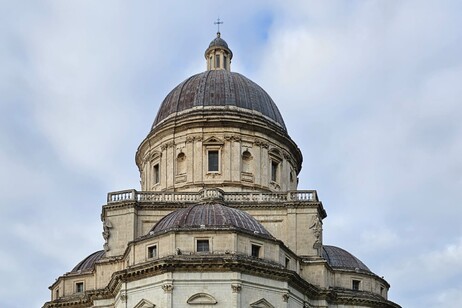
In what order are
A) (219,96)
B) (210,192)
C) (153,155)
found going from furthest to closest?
(219,96) → (153,155) → (210,192)

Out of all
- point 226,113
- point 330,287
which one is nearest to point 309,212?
point 330,287

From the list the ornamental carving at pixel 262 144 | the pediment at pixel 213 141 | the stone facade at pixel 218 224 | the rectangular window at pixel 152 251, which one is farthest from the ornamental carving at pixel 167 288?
the ornamental carving at pixel 262 144

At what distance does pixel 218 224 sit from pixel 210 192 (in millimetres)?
6207

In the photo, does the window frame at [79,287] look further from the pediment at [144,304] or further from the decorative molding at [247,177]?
the decorative molding at [247,177]

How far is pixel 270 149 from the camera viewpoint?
65750mm

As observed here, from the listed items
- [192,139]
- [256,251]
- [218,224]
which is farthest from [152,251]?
[192,139]

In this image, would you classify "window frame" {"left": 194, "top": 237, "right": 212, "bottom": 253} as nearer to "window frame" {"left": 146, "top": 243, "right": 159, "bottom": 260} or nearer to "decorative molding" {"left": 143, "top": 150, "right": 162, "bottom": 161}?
"window frame" {"left": 146, "top": 243, "right": 159, "bottom": 260}

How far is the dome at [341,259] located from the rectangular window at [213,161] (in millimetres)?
9533

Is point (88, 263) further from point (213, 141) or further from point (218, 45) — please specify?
point (218, 45)

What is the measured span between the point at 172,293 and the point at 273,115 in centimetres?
2188

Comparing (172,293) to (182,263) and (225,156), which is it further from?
(225,156)

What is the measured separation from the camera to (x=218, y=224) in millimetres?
52594

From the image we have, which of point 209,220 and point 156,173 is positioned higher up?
point 156,173

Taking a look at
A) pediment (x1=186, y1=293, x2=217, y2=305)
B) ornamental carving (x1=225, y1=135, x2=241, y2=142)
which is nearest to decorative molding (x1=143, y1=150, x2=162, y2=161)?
ornamental carving (x1=225, y1=135, x2=241, y2=142)
